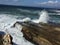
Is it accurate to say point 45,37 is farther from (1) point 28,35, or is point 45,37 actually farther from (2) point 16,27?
(2) point 16,27

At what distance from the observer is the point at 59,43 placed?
6.95 metres

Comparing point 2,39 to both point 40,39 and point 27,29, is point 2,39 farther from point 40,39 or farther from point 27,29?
point 27,29

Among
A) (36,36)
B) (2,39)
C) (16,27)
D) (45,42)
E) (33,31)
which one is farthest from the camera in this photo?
(16,27)

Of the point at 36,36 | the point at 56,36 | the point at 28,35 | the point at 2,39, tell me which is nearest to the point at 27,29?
the point at 28,35

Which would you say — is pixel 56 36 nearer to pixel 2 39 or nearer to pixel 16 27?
pixel 2 39

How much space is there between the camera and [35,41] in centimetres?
813

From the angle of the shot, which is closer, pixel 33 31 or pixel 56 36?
pixel 56 36

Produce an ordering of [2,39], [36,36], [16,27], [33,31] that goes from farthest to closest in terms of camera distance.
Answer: [16,27], [33,31], [36,36], [2,39]

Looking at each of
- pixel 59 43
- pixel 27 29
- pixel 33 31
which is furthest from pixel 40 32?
pixel 59 43

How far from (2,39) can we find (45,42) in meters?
1.67

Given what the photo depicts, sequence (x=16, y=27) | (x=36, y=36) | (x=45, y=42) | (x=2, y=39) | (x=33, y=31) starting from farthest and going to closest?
(x=16, y=27) → (x=33, y=31) → (x=36, y=36) → (x=45, y=42) → (x=2, y=39)

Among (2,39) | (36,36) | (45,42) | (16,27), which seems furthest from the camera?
(16,27)

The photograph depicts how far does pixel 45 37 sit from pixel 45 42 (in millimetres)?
285

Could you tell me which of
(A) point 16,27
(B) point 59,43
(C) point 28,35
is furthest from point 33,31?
(A) point 16,27
